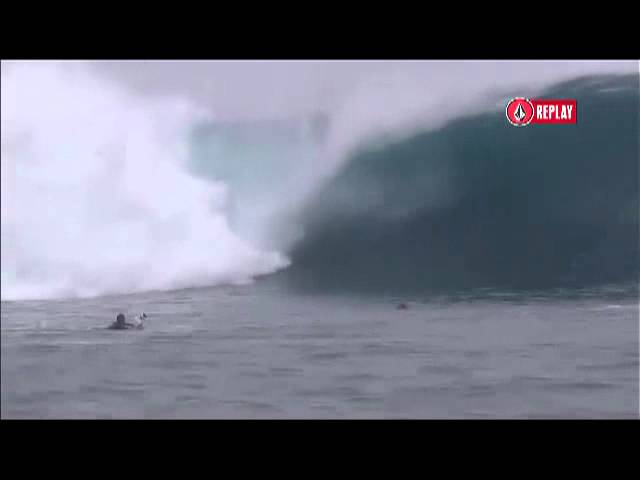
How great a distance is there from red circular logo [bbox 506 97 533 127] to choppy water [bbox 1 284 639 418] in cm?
175

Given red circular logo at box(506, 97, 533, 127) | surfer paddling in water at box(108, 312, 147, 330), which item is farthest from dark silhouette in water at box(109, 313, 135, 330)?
red circular logo at box(506, 97, 533, 127)

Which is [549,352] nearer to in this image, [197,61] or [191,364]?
[191,364]

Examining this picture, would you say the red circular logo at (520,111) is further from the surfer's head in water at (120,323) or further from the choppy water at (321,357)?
the surfer's head in water at (120,323)

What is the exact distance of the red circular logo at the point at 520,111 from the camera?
7.08m

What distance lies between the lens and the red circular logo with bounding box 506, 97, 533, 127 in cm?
708

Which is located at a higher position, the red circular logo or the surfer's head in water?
the red circular logo

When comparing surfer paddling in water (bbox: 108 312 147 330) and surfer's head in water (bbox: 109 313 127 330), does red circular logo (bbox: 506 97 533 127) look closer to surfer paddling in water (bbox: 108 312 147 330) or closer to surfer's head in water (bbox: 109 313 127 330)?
surfer paddling in water (bbox: 108 312 147 330)

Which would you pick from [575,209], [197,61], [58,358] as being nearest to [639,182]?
[575,209]

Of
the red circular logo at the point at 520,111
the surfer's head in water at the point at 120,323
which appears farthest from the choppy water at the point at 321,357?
the red circular logo at the point at 520,111

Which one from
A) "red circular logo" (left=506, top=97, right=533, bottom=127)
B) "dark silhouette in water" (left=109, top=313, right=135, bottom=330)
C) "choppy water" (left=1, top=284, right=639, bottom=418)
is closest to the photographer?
"choppy water" (left=1, top=284, right=639, bottom=418)

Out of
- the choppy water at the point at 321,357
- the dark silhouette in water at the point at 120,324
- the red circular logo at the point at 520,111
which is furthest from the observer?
the dark silhouette in water at the point at 120,324

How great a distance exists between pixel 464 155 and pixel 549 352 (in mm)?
2144

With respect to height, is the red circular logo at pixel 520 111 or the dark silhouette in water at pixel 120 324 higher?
the red circular logo at pixel 520 111

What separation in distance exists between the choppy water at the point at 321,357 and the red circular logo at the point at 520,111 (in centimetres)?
Answer: 175
